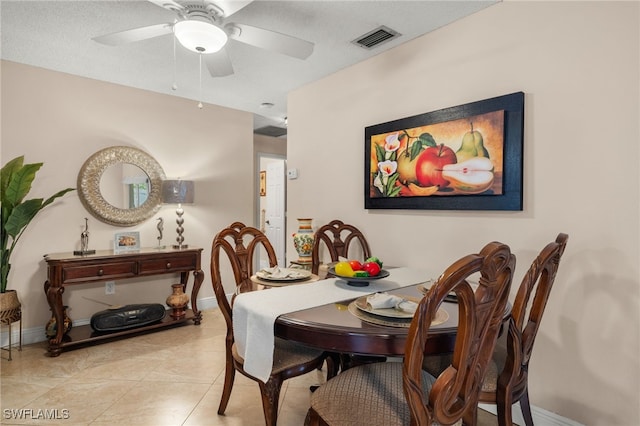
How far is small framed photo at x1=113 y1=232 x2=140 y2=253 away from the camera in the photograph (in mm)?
3430

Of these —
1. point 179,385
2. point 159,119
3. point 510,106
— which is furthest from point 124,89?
point 510,106

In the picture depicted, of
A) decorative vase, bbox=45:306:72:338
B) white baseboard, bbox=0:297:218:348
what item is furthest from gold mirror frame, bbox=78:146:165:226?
white baseboard, bbox=0:297:218:348

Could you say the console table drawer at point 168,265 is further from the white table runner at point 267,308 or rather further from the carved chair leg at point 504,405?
the carved chair leg at point 504,405

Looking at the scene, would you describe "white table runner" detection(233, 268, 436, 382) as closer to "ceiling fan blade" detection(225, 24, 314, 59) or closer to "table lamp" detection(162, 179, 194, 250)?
"ceiling fan blade" detection(225, 24, 314, 59)

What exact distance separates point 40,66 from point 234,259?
8.94 ft

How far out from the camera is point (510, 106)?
208 centimetres

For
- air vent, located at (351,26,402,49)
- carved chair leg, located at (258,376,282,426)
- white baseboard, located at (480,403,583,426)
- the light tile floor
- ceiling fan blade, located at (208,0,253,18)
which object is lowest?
the light tile floor

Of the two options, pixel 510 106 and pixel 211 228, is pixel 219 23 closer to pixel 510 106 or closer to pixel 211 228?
pixel 510 106

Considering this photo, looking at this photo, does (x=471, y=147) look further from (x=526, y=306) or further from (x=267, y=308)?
(x=267, y=308)

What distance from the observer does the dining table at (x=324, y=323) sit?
122 cm

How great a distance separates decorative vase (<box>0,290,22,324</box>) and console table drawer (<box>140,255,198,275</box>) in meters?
0.92

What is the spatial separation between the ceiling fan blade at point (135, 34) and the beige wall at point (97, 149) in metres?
1.74

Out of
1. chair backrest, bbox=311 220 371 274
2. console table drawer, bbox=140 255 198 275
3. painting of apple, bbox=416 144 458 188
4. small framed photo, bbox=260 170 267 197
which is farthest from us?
small framed photo, bbox=260 170 267 197

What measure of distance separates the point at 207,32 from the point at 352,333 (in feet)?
5.61
